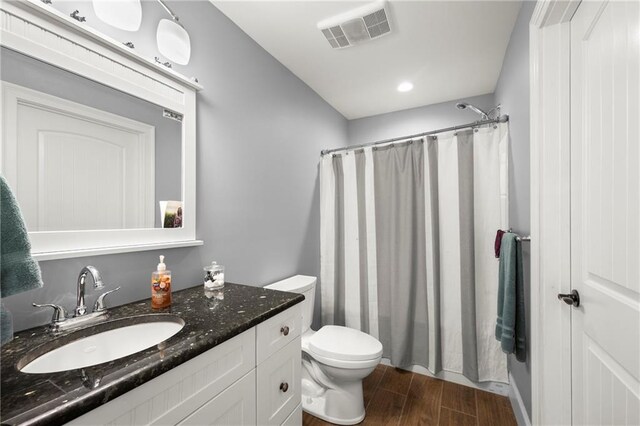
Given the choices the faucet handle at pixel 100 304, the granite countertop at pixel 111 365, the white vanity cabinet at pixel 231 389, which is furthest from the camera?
the faucet handle at pixel 100 304

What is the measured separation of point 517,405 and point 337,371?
3.61 ft

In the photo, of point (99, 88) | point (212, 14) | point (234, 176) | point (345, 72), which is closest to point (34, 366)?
point (99, 88)

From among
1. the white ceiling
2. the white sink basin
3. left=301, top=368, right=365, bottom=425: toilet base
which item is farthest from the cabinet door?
the white ceiling

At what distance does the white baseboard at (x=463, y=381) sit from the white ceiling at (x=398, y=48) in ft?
7.76

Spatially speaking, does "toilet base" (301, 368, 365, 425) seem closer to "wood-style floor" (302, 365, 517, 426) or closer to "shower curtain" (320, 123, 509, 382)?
"wood-style floor" (302, 365, 517, 426)

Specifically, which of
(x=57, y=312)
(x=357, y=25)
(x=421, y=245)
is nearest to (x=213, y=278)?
(x=57, y=312)

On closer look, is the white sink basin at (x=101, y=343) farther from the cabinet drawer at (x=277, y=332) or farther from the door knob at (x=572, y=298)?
the door knob at (x=572, y=298)

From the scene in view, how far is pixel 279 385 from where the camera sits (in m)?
1.11

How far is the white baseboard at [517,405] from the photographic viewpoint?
145 centimetres

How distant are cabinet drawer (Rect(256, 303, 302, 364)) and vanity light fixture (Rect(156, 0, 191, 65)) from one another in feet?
4.36

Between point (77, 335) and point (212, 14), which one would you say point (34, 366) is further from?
point (212, 14)

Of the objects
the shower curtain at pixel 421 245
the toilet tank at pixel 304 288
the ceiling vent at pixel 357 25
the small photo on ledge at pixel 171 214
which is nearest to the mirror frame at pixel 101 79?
the small photo on ledge at pixel 171 214

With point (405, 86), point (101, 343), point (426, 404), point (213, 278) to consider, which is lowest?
point (426, 404)

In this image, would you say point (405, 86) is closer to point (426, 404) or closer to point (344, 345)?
point (344, 345)
